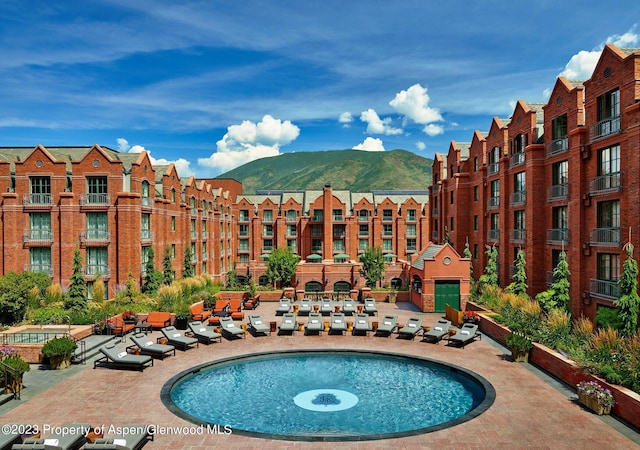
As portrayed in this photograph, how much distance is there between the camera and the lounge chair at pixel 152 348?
19.5 meters

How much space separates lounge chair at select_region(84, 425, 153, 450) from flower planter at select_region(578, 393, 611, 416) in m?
13.5

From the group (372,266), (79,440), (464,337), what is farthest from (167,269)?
(79,440)

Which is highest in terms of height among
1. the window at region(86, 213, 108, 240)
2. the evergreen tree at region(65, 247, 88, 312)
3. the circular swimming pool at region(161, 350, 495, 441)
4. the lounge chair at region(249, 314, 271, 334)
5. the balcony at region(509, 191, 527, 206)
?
the balcony at region(509, 191, 527, 206)

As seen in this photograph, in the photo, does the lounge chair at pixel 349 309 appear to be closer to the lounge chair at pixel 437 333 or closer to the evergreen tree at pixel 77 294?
the lounge chair at pixel 437 333

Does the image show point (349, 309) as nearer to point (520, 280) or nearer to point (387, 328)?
point (387, 328)

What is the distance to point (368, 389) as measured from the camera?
1628 centimetres

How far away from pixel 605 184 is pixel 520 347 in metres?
10.4

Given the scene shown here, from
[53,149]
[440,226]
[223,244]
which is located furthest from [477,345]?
[223,244]

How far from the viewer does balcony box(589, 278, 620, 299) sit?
21.3 meters

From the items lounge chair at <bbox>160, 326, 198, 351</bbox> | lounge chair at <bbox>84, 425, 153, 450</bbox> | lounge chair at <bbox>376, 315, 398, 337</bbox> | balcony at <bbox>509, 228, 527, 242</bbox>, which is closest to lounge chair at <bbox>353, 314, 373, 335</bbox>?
lounge chair at <bbox>376, 315, 398, 337</bbox>

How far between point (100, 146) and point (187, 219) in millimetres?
11971

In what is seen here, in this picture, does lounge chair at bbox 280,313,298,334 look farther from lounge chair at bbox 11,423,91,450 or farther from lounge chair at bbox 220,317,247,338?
lounge chair at bbox 11,423,91,450

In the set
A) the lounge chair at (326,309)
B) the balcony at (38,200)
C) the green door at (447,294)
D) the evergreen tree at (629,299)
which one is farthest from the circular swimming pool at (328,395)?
the balcony at (38,200)

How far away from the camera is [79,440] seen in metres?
10.9
